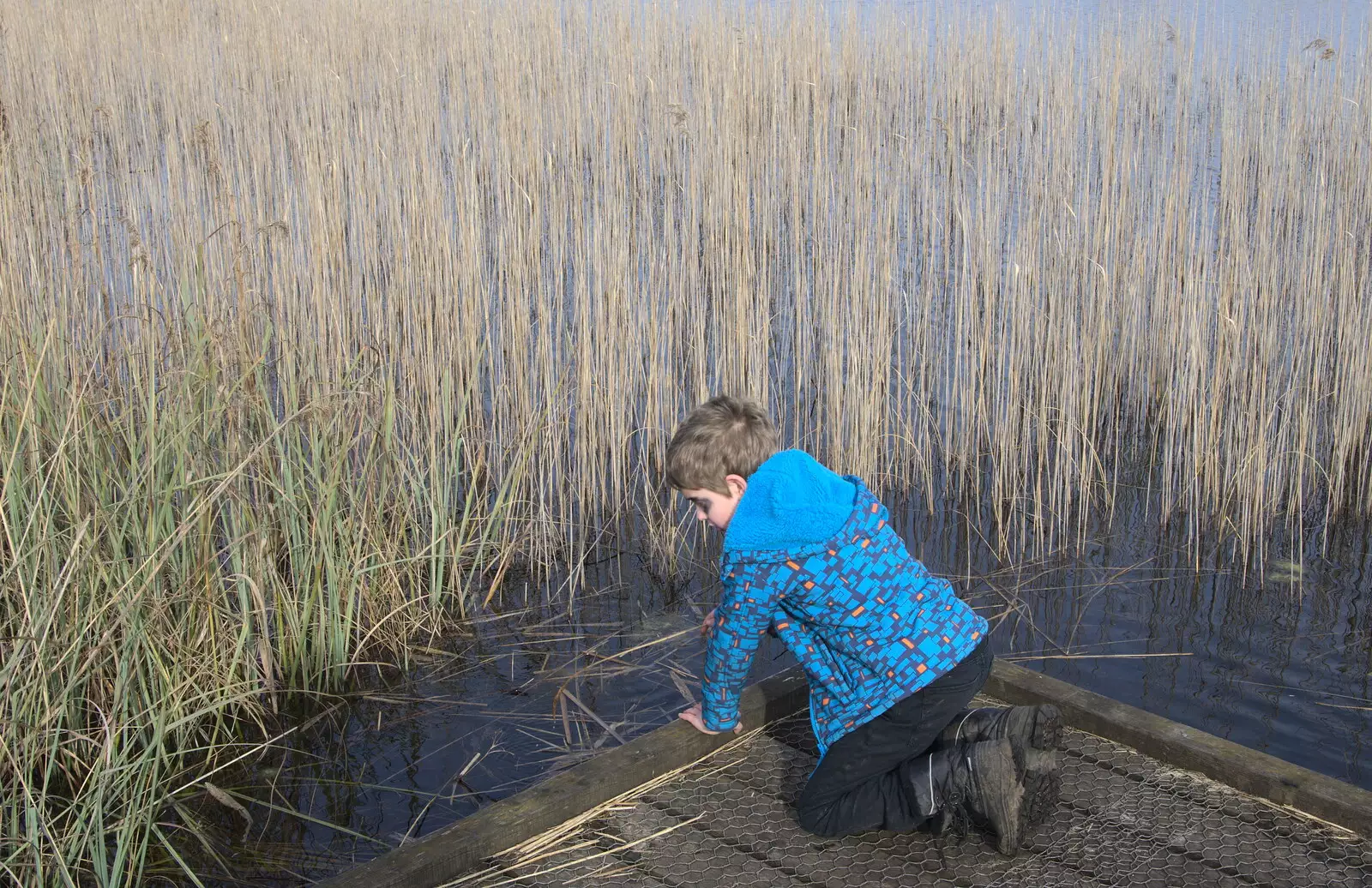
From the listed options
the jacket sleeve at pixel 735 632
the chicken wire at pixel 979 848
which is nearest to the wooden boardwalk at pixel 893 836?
Answer: the chicken wire at pixel 979 848

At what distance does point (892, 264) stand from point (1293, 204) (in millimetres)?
1531

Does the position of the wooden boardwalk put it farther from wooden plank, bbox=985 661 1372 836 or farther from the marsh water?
the marsh water

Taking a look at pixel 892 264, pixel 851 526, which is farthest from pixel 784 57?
pixel 851 526

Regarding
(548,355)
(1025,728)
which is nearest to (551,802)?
(1025,728)

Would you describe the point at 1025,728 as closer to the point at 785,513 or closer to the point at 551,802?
the point at 785,513

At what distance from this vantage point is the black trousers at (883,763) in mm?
1991

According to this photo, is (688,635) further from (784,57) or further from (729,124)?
(784,57)

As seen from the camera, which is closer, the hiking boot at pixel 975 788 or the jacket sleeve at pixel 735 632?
the hiking boot at pixel 975 788

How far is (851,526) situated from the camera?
6.63 ft

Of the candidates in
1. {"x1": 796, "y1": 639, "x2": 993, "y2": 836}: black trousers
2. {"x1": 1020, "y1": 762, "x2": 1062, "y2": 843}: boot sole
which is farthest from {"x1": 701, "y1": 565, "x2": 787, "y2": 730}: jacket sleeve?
{"x1": 1020, "y1": 762, "x2": 1062, "y2": 843}: boot sole

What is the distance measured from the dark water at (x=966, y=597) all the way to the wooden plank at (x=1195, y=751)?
0.70 meters

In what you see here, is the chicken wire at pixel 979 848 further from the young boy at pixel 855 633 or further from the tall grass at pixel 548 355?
the tall grass at pixel 548 355

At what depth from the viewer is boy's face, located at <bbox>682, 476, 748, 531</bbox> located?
2.03 m

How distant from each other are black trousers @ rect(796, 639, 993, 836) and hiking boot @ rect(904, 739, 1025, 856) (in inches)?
1.0
